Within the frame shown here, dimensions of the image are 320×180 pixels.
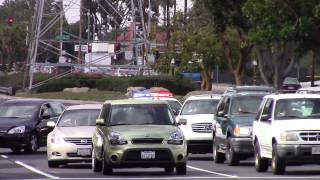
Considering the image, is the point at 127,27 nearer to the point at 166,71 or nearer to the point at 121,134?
the point at 166,71

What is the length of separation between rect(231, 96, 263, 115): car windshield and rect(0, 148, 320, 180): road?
57.1 inches

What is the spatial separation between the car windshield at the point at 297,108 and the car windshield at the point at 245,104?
3.75 m

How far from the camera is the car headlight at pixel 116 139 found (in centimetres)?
2086

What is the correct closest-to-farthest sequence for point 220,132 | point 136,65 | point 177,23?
point 220,132, point 177,23, point 136,65

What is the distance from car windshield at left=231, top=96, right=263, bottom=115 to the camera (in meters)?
26.0

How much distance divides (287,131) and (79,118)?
6457mm

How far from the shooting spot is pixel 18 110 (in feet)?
104

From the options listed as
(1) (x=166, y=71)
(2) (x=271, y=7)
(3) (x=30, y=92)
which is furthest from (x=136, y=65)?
(2) (x=271, y=7)

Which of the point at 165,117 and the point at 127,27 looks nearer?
the point at 165,117

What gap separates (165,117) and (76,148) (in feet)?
9.72

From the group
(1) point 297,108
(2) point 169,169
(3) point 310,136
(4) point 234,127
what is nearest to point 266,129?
(1) point 297,108

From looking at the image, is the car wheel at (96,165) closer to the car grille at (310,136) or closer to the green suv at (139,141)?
the green suv at (139,141)

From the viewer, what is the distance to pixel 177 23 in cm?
7162

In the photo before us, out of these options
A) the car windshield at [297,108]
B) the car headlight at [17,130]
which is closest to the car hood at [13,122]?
the car headlight at [17,130]
